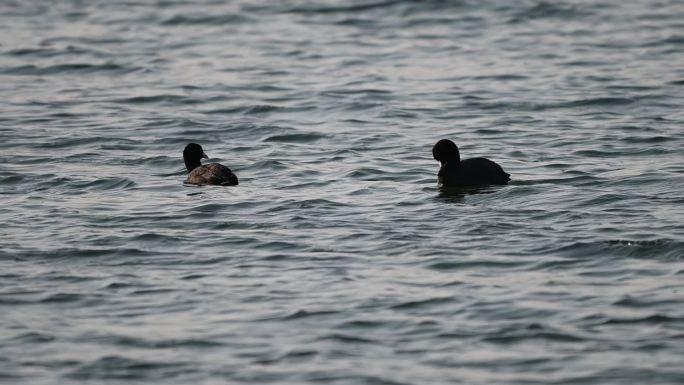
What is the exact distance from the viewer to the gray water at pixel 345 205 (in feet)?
34.8

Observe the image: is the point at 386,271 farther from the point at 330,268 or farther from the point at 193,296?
the point at 193,296

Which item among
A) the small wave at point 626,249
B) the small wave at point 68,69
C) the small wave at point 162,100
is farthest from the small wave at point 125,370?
the small wave at point 68,69

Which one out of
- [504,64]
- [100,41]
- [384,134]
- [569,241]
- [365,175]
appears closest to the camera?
[569,241]

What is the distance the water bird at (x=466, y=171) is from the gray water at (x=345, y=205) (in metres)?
0.24

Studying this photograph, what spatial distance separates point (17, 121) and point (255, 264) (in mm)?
9821

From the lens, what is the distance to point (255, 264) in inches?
516

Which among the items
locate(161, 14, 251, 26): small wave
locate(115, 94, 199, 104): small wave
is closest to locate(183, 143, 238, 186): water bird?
locate(115, 94, 199, 104): small wave

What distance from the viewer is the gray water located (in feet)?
34.8

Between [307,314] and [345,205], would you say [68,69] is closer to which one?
[345,205]

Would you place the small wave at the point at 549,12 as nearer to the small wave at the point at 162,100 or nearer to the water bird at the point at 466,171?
the small wave at the point at 162,100

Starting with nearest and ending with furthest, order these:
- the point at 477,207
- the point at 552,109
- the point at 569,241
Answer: the point at 569,241, the point at 477,207, the point at 552,109

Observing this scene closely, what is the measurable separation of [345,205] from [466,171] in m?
1.54

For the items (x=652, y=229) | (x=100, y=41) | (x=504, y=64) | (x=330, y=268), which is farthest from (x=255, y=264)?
(x=100, y=41)

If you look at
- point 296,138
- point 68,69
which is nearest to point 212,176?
point 296,138
